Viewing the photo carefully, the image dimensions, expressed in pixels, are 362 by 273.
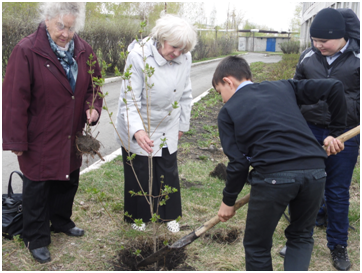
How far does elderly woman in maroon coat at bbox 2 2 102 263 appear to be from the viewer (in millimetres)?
2510

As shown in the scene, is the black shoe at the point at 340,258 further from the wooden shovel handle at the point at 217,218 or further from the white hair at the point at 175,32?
the white hair at the point at 175,32

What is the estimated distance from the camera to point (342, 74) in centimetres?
270

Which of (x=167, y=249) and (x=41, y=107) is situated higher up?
(x=41, y=107)

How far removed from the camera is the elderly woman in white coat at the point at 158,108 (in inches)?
109

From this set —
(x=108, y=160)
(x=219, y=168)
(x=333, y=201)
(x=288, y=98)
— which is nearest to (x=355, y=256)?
(x=333, y=201)

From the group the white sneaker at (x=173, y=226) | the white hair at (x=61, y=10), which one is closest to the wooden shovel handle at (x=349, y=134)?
the white sneaker at (x=173, y=226)

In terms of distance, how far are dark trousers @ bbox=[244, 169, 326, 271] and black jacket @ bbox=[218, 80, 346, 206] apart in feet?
0.20

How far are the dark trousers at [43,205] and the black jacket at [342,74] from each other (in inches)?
79.4

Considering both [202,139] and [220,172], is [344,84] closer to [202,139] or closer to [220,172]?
[220,172]

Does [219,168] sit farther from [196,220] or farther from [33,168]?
[33,168]

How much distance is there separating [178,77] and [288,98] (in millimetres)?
1126

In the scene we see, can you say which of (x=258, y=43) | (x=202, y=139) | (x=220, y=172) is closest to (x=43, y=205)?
(x=220, y=172)

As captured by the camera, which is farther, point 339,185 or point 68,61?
point 339,185

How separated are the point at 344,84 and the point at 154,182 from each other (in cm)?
173
